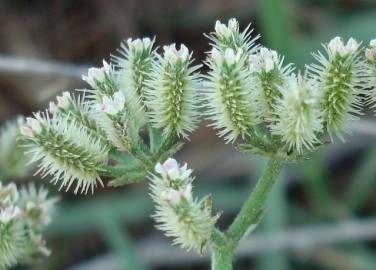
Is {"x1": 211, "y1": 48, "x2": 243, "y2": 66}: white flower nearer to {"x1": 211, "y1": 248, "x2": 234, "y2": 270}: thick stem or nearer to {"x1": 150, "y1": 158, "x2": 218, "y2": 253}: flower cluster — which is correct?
{"x1": 150, "y1": 158, "x2": 218, "y2": 253}: flower cluster

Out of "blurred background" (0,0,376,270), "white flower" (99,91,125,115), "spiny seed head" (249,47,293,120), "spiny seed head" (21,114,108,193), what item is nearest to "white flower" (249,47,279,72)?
"spiny seed head" (249,47,293,120)

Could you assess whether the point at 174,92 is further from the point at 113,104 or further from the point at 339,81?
the point at 339,81

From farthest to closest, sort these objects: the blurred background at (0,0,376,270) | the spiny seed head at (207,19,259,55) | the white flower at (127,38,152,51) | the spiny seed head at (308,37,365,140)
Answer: the blurred background at (0,0,376,270) < the white flower at (127,38,152,51) < the spiny seed head at (207,19,259,55) < the spiny seed head at (308,37,365,140)

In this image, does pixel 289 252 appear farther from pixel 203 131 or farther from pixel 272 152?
pixel 272 152

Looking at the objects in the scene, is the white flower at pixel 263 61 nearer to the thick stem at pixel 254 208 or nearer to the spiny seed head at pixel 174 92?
the spiny seed head at pixel 174 92

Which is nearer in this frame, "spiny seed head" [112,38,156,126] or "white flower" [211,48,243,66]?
"white flower" [211,48,243,66]

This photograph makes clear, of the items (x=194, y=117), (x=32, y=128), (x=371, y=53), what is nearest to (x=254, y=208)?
(x=194, y=117)

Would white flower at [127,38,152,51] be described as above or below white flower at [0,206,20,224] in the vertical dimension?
above

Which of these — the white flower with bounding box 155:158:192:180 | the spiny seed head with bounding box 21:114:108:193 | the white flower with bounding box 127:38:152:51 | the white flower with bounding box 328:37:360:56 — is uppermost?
the white flower with bounding box 127:38:152:51
